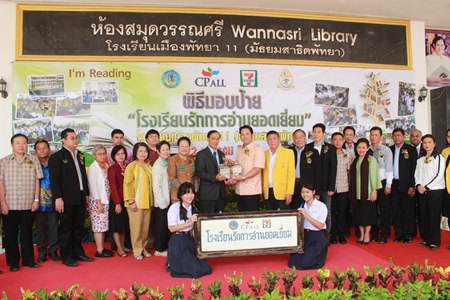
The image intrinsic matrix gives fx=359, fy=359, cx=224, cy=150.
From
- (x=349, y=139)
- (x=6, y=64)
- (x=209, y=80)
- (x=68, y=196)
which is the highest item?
(x=6, y=64)

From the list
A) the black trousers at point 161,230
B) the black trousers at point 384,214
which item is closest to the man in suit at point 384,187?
the black trousers at point 384,214

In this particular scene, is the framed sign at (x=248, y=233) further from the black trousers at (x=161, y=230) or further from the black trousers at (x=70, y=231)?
the black trousers at (x=70, y=231)

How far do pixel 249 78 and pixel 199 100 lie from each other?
91 cm

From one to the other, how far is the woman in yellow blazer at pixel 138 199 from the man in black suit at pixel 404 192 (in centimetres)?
327

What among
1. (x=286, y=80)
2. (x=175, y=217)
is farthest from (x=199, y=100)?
(x=175, y=217)

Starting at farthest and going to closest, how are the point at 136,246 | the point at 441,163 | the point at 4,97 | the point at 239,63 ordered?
the point at 239,63 < the point at 4,97 < the point at 441,163 < the point at 136,246

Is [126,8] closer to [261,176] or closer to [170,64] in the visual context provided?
[170,64]

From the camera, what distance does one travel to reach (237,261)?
3.94 meters

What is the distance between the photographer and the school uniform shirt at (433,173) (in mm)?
4473

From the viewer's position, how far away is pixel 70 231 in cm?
398

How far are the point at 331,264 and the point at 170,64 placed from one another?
3810 millimetres

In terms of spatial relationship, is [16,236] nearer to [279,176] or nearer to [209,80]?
[279,176]

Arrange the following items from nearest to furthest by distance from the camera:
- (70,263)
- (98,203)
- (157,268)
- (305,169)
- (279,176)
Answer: (157,268) → (70,263) → (98,203) → (279,176) → (305,169)

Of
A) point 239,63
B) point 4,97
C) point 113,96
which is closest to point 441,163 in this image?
point 239,63
